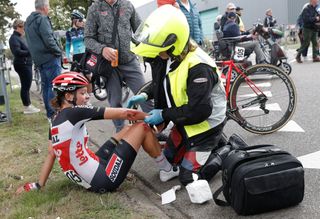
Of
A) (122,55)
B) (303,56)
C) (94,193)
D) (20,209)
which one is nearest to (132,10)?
(122,55)

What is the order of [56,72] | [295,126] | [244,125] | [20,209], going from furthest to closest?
[56,72] < [295,126] < [244,125] < [20,209]

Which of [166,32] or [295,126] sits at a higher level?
[166,32]

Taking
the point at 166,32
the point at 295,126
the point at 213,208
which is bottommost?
the point at 295,126

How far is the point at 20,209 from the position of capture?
341 centimetres

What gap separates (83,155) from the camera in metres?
3.52

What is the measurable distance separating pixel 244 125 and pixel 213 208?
180 centimetres

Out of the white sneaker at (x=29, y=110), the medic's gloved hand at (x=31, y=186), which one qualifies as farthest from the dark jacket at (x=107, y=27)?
the white sneaker at (x=29, y=110)

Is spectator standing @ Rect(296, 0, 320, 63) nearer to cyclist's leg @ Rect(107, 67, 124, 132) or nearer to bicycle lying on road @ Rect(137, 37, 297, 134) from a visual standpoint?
bicycle lying on road @ Rect(137, 37, 297, 134)

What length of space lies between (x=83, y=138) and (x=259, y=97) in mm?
2261

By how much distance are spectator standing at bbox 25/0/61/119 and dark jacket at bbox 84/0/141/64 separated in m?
2.10

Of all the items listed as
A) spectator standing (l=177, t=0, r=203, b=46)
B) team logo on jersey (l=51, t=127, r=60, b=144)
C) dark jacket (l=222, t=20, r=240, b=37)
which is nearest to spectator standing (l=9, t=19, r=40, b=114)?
spectator standing (l=177, t=0, r=203, b=46)

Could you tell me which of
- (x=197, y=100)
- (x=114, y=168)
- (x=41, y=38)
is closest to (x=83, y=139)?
(x=114, y=168)

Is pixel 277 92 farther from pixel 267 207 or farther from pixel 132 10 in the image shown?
pixel 267 207

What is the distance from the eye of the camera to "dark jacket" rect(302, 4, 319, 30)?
11717mm
